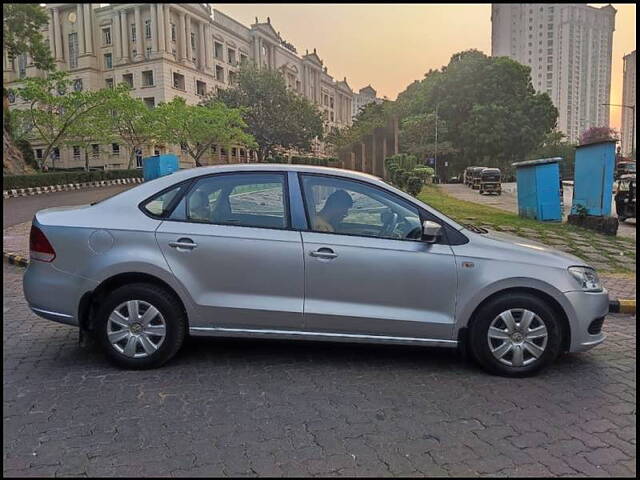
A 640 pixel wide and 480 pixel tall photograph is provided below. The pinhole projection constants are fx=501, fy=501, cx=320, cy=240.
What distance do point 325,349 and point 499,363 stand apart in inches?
56.2

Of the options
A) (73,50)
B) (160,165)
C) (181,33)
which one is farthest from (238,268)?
(73,50)

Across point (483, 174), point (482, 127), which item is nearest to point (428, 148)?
point (482, 127)

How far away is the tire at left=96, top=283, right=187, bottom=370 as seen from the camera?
3.74 m

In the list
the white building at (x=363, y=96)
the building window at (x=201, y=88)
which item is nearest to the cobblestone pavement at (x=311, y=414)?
the building window at (x=201, y=88)

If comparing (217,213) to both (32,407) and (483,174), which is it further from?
(483,174)

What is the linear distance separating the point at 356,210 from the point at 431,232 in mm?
618

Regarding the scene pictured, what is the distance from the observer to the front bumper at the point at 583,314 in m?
3.79

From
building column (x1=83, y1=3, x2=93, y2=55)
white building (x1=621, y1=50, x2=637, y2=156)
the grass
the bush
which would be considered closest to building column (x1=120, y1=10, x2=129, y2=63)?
building column (x1=83, y1=3, x2=93, y2=55)

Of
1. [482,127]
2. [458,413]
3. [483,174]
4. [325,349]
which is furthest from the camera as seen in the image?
[482,127]

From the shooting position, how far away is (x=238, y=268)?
12.3 ft

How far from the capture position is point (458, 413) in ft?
10.6

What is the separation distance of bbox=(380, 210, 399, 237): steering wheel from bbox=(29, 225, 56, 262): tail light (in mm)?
2513

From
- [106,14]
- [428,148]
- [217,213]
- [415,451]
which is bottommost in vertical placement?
[415,451]

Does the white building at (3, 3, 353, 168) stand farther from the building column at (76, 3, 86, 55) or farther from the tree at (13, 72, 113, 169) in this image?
the tree at (13, 72, 113, 169)
